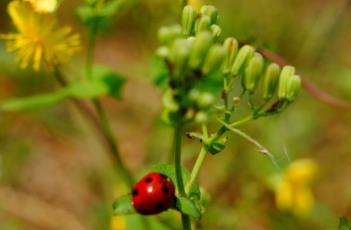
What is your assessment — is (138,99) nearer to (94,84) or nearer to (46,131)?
(46,131)

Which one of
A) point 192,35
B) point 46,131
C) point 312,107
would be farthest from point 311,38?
point 192,35

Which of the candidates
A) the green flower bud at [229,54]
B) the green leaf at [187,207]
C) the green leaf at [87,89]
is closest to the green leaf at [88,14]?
the green leaf at [87,89]

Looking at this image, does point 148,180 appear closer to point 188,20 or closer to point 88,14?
point 188,20

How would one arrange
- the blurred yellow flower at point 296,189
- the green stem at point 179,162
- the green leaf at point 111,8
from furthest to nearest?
the blurred yellow flower at point 296,189 < the green leaf at point 111,8 < the green stem at point 179,162

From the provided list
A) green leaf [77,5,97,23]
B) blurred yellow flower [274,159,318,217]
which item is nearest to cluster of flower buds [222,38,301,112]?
green leaf [77,5,97,23]

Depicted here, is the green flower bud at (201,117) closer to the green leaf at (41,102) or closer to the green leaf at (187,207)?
the green leaf at (187,207)
